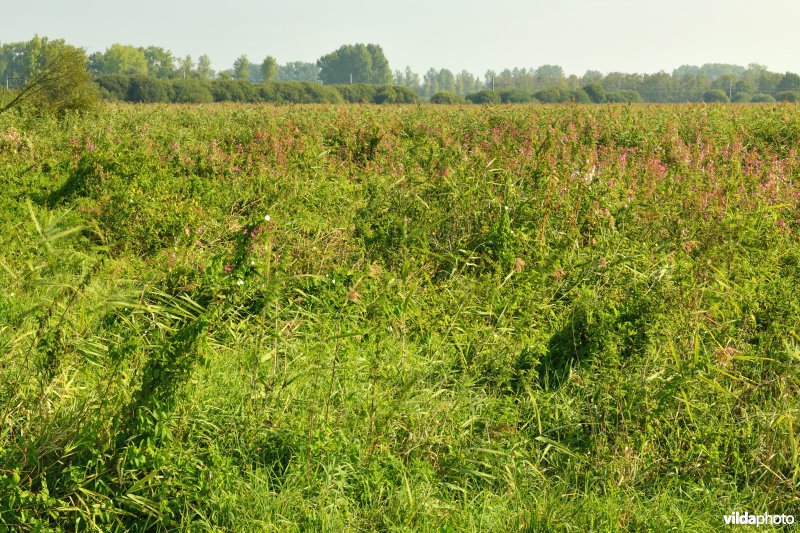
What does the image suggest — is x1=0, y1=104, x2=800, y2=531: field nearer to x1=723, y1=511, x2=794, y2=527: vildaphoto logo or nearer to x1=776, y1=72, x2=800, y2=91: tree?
x1=723, y1=511, x2=794, y2=527: vildaphoto logo

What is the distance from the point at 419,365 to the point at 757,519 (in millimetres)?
1875

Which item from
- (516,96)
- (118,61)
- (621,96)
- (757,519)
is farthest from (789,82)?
(757,519)

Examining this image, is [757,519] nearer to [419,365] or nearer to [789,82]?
[419,365]

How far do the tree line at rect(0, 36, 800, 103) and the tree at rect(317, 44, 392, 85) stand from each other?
23 centimetres

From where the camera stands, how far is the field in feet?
9.85

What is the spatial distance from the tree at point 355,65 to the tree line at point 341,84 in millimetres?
229

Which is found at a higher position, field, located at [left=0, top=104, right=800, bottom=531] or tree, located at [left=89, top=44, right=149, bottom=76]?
tree, located at [left=89, top=44, right=149, bottom=76]

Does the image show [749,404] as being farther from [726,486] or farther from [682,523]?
[682,523]

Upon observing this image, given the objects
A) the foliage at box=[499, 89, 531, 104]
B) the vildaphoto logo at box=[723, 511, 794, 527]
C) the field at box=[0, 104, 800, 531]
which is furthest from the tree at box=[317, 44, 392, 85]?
the vildaphoto logo at box=[723, 511, 794, 527]

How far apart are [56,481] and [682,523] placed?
262cm

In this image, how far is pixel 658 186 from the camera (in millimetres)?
7652

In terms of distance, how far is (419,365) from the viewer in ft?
13.6

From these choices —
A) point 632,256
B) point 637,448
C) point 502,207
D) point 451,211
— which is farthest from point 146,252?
point 637,448

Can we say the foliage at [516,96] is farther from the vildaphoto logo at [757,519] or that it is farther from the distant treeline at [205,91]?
the vildaphoto logo at [757,519]
